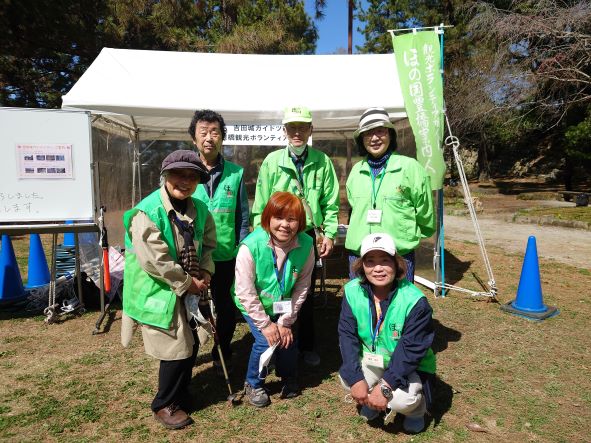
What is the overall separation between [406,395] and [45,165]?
3.55 meters

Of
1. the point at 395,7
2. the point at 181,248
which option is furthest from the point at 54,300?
the point at 395,7

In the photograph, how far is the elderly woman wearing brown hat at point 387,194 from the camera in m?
2.93

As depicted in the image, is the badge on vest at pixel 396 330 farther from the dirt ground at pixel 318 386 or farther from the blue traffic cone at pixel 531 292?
the blue traffic cone at pixel 531 292

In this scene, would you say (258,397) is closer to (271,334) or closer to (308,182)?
(271,334)

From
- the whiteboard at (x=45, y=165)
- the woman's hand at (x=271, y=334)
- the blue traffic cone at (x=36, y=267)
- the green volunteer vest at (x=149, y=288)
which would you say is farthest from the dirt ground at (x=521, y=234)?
the blue traffic cone at (x=36, y=267)

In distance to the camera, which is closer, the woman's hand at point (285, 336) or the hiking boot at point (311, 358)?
the woman's hand at point (285, 336)

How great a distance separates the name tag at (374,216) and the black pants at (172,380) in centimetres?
138

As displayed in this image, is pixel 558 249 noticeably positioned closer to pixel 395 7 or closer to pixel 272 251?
pixel 272 251

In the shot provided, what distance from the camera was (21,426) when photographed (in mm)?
2484

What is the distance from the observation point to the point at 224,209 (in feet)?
9.53

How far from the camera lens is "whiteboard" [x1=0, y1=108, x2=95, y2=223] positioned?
12.3ft

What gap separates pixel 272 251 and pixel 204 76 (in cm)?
361

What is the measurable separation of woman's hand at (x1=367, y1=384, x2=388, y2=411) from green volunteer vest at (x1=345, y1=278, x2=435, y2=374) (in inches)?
7.4

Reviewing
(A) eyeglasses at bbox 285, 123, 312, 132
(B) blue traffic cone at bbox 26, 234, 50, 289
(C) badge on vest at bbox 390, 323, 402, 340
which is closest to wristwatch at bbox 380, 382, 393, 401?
(C) badge on vest at bbox 390, 323, 402, 340
